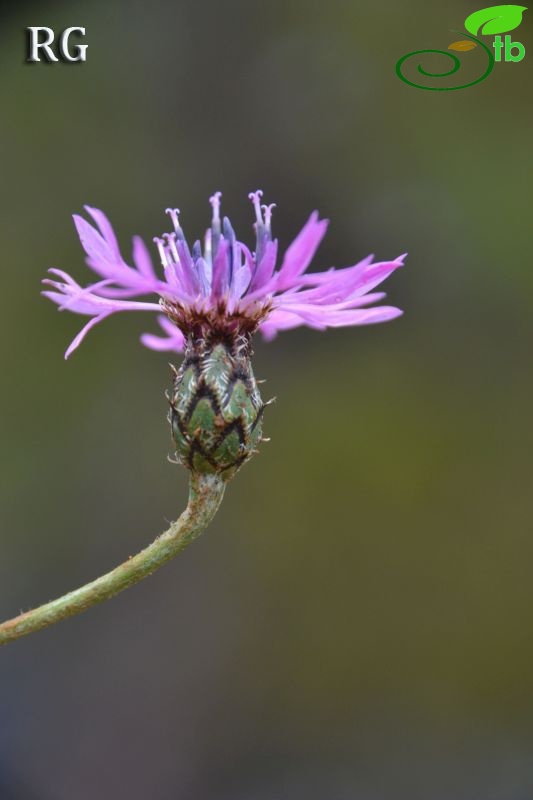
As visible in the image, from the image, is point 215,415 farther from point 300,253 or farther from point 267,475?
point 267,475

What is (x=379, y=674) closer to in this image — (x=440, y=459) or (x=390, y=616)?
(x=390, y=616)

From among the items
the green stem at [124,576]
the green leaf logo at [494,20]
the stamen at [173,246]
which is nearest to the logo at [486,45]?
the green leaf logo at [494,20]

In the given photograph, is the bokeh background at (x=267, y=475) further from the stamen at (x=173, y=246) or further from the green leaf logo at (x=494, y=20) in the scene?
the stamen at (x=173, y=246)

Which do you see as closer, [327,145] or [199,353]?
[199,353]

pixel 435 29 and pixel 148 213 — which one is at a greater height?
pixel 435 29

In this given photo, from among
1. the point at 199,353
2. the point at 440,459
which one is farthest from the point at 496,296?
the point at 199,353

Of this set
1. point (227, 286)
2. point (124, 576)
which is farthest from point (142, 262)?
point (124, 576)

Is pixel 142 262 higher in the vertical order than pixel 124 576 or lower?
higher
